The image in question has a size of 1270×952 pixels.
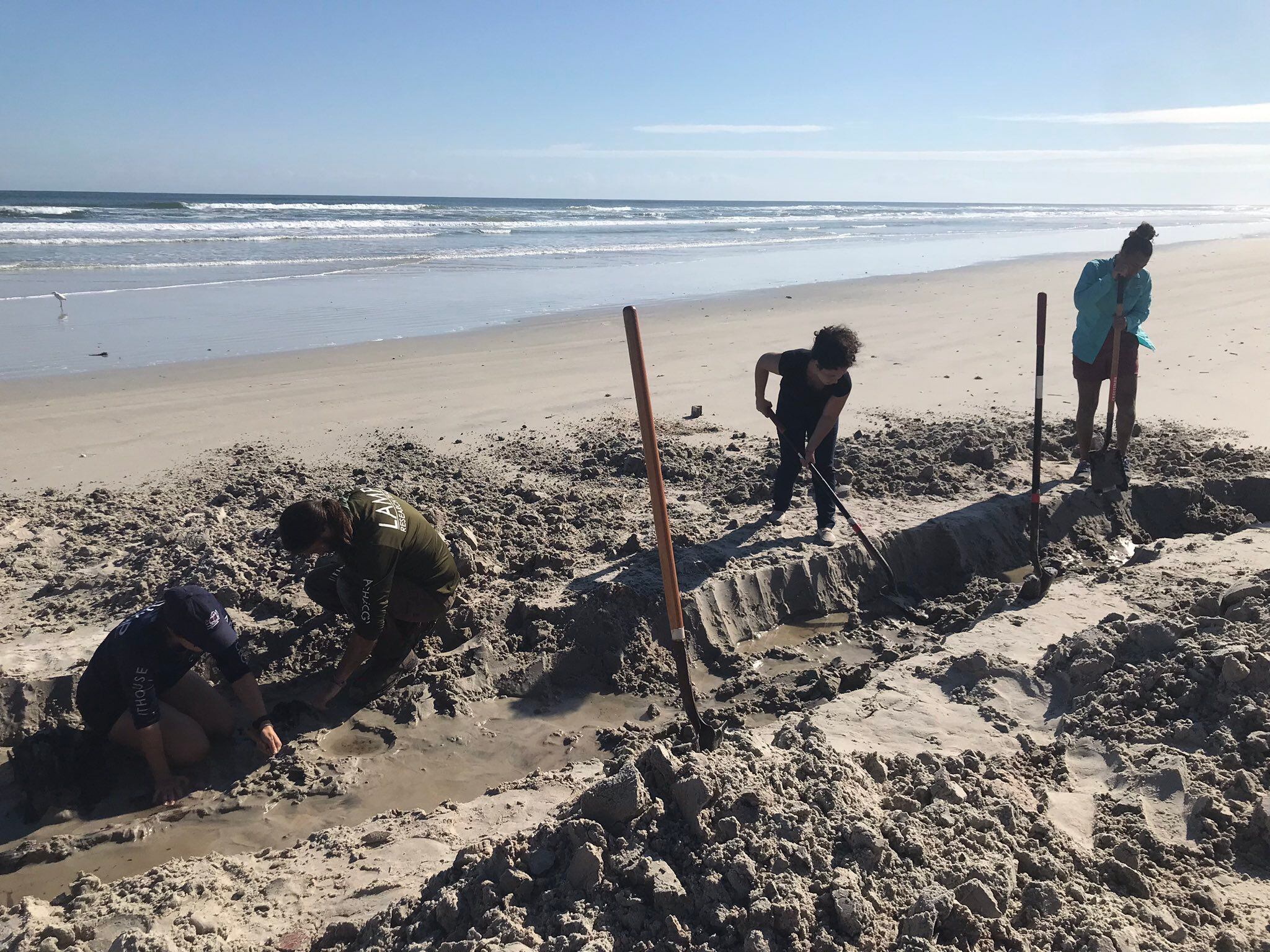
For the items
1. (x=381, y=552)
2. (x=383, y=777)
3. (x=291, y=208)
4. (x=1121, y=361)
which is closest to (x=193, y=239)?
(x=291, y=208)

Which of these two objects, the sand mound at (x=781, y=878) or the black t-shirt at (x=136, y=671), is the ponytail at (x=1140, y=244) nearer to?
the sand mound at (x=781, y=878)

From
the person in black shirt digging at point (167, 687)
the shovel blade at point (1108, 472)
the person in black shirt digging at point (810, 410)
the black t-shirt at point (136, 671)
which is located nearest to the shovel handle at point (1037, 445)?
the shovel blade at point (1108, 472)

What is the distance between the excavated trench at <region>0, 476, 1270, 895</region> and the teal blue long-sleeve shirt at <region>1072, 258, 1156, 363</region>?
3.43ft

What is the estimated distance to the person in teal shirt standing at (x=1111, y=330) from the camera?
19.0ft

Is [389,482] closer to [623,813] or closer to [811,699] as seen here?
[811,699]

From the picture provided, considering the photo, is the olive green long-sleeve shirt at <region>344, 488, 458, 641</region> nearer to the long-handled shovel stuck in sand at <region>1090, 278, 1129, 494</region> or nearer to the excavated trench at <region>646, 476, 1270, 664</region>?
the excavated trench at <region>646, 476, 1270, 664</region>

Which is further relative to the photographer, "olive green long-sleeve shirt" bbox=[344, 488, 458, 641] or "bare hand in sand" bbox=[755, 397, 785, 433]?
"bare hand in sand" bbox=[755, 397, 785, 433]

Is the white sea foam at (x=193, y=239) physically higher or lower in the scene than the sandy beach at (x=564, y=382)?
higher

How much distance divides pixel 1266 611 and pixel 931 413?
4002mm

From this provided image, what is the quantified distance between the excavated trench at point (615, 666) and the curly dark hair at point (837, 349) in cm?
113

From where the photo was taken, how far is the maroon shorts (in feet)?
19.4

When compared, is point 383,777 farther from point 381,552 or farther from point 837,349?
point 837,349

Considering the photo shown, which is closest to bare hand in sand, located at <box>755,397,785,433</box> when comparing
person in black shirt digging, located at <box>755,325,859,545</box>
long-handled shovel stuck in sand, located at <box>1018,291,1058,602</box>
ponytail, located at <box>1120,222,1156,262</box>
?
person in black shirt digging, located at <box>755,325,859,545</box>

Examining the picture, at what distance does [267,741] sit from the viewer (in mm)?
3662
